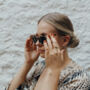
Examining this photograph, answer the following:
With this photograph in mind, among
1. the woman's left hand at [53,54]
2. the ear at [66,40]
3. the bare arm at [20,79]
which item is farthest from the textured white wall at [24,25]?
the woman's left hand at [53,54]

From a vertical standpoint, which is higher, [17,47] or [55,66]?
[55,66]

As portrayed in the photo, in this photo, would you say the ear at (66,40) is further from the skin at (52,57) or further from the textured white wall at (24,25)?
the textured white wall at (24,25)

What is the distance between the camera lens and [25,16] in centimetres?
354

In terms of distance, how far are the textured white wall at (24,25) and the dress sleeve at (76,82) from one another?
3.54 ft

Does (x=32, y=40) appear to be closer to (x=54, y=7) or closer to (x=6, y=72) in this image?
(x=6, y=72)

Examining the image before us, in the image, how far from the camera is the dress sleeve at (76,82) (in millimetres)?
1617

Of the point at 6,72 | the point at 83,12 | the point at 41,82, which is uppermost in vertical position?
the point at 41,82

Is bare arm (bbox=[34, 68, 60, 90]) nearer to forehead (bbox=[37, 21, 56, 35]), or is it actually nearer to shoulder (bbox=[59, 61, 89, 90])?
shoulder (bbox=[59, 61, 89, 90])

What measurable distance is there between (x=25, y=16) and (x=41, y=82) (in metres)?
1.95

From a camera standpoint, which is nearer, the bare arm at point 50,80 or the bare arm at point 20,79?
the bare arm at point 50,80

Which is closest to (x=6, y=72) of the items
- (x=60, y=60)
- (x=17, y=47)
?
(x=17, y=47)

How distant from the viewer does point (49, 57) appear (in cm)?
157

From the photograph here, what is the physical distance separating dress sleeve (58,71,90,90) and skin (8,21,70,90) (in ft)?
0.24

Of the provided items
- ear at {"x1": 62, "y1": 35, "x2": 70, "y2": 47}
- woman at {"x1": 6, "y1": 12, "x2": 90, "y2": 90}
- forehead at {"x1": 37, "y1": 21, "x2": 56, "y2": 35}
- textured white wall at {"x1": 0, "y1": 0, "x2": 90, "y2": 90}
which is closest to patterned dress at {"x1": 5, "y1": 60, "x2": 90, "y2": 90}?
woman at {"x1": 6, "y1": 12, "x2": 90, "y2": 90}
